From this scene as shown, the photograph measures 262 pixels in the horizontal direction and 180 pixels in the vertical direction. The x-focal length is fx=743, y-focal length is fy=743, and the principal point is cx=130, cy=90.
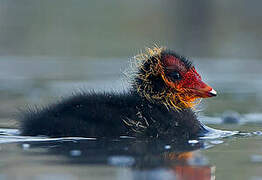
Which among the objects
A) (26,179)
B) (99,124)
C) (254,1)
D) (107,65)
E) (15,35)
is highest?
(254,1)

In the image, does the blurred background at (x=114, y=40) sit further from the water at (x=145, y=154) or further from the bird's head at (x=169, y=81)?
the bird's head at (x=169, y=81)

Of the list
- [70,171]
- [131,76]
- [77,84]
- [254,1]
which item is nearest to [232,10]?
[254,1]

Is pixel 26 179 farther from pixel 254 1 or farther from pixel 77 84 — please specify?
pixel 254 1

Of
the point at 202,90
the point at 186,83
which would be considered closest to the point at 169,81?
the point at 186,83

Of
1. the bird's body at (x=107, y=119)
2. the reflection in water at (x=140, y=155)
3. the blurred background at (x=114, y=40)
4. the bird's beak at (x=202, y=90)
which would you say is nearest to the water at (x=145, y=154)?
the reflection in water at (x=140, y=155)

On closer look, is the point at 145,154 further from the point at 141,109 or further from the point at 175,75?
the point at 175,75

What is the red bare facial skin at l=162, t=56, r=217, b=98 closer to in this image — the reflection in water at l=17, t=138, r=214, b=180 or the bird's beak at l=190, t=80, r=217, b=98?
the bird's beak at l=190, t=80, r=217, b=98
